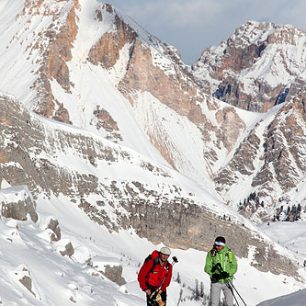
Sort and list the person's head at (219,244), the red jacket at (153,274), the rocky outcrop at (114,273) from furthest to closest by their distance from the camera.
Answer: the rocky outcrop at (114,273) < the person's head at (219,244) < the red jacket at (153,274)

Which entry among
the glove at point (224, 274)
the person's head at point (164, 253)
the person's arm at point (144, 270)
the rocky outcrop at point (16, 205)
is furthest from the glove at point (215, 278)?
the rocky outcrop at point (16, 205)

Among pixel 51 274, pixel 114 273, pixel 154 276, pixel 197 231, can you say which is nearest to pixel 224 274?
pixel 154 276

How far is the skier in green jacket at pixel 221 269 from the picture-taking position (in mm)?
17078

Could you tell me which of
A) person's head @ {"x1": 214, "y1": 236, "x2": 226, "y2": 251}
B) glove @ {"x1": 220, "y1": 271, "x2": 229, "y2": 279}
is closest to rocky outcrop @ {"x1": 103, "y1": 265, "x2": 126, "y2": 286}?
glove @ {"x1": 220, "y1": 271, "x2": 229, "y2": 279}

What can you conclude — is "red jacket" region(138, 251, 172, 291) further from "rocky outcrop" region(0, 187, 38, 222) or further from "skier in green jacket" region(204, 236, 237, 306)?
"rocky outcrop" region(0, 187, 38, 222)

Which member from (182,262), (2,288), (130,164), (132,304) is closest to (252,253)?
(182,262)

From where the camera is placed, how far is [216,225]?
394 ft

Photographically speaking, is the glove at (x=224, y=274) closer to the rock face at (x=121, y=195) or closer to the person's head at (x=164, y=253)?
the person's head at (x=164, y=253)

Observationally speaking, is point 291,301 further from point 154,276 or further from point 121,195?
point 121,195

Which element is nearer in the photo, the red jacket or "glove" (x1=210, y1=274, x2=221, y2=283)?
the red jacket

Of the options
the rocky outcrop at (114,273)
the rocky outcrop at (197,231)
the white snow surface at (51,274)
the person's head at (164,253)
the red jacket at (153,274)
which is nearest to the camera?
the person's head at (164,253)

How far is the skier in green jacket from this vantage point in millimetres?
17078

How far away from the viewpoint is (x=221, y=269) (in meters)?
17.1

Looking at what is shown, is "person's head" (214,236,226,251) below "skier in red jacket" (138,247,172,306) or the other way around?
the other way around
